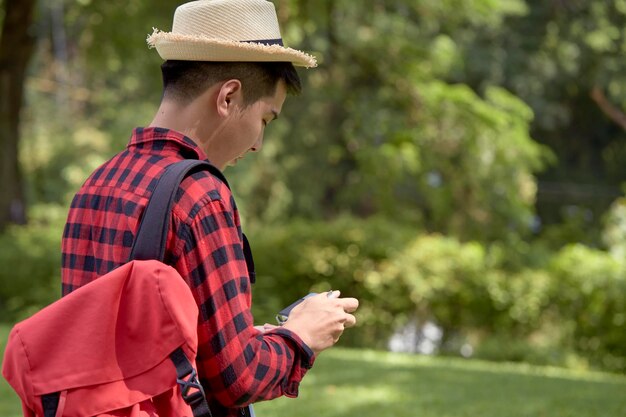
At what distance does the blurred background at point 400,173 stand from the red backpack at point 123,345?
236 inches

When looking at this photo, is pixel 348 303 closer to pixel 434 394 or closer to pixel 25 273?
pixel 434 394

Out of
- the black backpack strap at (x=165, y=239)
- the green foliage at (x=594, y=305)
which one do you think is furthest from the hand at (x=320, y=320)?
the green foliage at (x=594, y=305)

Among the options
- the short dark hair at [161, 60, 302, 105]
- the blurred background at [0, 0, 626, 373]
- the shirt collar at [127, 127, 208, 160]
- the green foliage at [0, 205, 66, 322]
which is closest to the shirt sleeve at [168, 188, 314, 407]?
the shirt collar at [127, 127, 208, 160]

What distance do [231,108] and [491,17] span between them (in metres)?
14.4

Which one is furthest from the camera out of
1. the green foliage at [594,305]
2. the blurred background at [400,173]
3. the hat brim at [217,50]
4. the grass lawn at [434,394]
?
the blurred background at [400,173]

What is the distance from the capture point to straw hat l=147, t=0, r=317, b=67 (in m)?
1.95

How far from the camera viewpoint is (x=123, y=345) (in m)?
1.78

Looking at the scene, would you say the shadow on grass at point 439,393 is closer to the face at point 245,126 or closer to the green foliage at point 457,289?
the green foliage at point 457,289

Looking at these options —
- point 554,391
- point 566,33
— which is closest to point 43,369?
point 554,391

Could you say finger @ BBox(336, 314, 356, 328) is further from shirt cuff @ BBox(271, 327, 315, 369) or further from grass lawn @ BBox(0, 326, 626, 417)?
grass lawn @ BBox(0, 326, 626, 417)

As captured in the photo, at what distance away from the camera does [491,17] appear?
15.7 metres

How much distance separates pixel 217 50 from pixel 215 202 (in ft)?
1.03

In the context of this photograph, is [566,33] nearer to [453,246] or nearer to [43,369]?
[453,246]

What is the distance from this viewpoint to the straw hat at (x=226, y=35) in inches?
76.6
